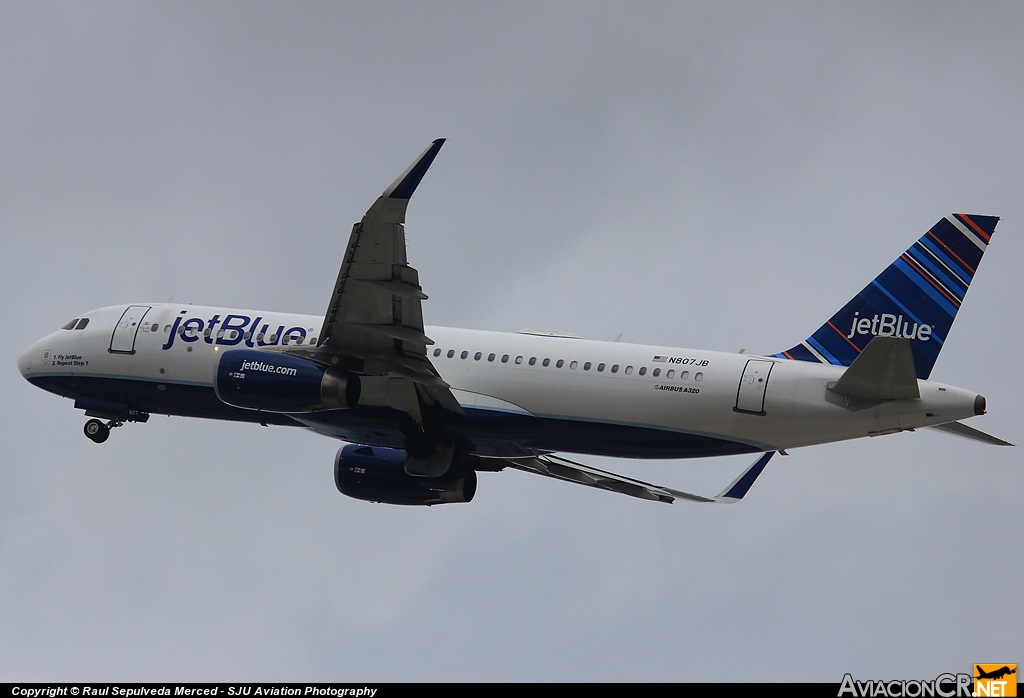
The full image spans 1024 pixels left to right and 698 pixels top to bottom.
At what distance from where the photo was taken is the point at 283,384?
106 ft

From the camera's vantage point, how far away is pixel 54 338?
1524 inches

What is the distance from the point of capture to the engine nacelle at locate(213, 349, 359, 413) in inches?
1268

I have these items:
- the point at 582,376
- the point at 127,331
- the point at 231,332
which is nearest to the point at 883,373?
the point at 582,376

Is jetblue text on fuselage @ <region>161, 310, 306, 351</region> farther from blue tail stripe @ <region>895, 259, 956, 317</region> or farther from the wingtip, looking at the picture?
blue tail stripe @ <region>895, 259, 956, 317</region>

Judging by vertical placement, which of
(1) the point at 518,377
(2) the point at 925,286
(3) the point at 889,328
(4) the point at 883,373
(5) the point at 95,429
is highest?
(2) the point at 925,286

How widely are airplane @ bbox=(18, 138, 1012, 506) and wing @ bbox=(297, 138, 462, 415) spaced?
47mm

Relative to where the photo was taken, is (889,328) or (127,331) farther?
(127,331)

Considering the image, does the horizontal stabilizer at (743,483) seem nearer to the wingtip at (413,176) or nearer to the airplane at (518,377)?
the airplane at (518,377)

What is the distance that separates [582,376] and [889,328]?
7763 millimetres

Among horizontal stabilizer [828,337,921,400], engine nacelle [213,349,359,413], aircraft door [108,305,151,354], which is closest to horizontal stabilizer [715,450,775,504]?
horizontal stabilizer [828,337,921,400]

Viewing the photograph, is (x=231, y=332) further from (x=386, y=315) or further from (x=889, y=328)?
(x=889, y=328)

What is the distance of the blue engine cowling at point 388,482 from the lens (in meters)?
37.6

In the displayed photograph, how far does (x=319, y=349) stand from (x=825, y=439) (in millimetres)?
12650

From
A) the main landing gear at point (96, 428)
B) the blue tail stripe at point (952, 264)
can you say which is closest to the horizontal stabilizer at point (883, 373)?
the blue tail stripe at point (952, 264)
